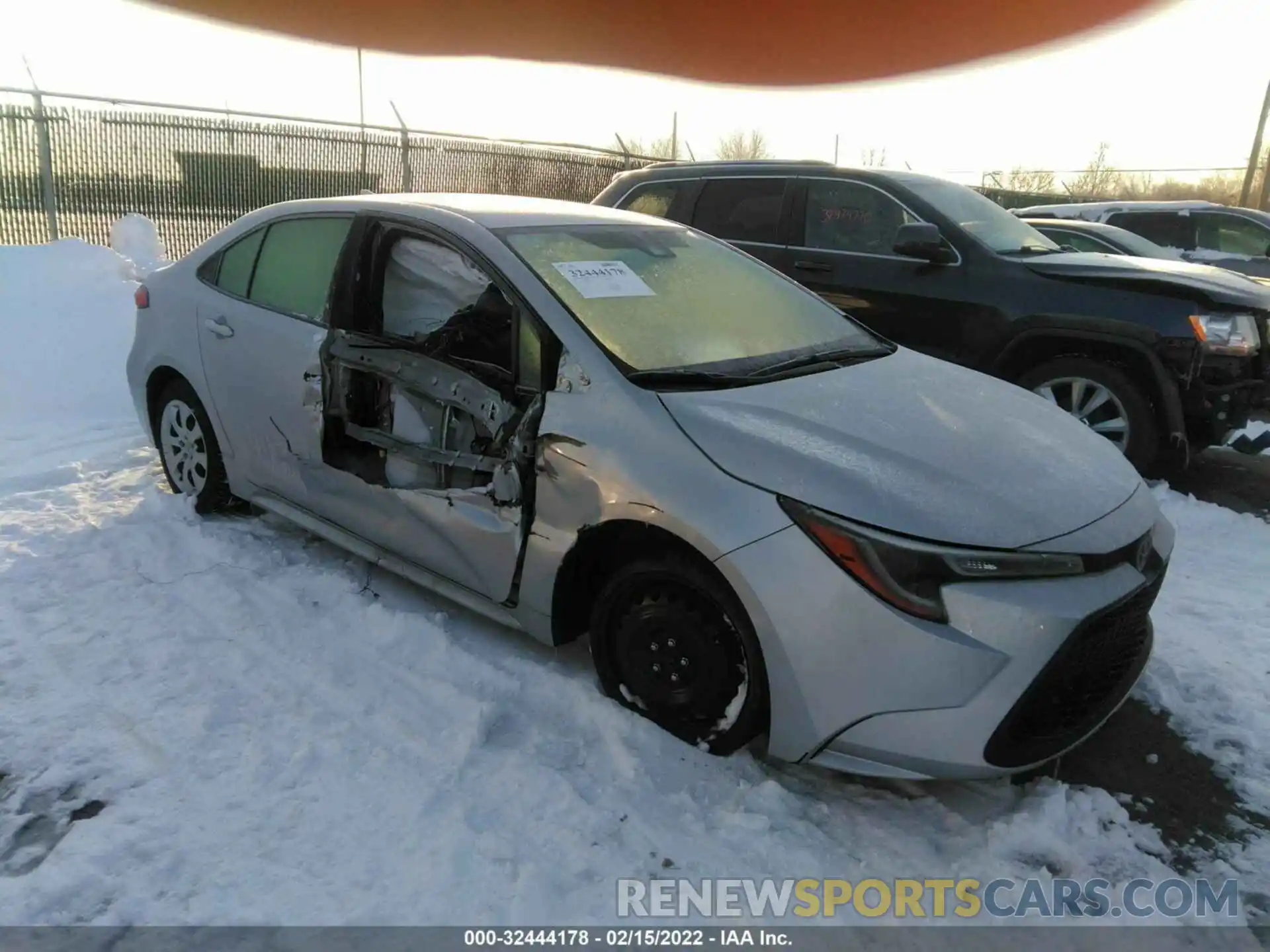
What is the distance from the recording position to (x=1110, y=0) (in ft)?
11.4

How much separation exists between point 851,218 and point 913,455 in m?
4.20

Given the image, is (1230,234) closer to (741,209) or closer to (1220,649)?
(741,209)

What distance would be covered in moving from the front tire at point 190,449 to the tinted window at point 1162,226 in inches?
424

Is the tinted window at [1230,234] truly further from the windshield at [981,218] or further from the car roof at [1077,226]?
the windshield at [981,218]

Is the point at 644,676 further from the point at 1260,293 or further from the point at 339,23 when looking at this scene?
the point at 1260,293

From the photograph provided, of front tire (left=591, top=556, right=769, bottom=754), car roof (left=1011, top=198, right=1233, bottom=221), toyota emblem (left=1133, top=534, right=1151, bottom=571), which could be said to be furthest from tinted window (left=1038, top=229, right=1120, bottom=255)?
front tire (left=591, top=556, right=769, bottom=754)

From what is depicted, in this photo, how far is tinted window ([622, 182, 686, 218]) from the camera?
704 centimetres

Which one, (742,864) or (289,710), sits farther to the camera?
(289,710)

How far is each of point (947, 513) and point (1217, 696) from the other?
1.70 metres

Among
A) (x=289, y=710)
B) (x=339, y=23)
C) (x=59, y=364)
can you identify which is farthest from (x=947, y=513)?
(x=59, y=364)

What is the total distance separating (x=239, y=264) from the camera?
Answer: 4176mm

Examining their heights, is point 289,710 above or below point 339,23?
below

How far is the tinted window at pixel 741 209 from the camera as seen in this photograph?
Result: 663 centimetres

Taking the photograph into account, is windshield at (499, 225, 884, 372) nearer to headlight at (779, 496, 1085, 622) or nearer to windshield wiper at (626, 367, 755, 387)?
windshield wiper at (626, 367, 755, 387)
